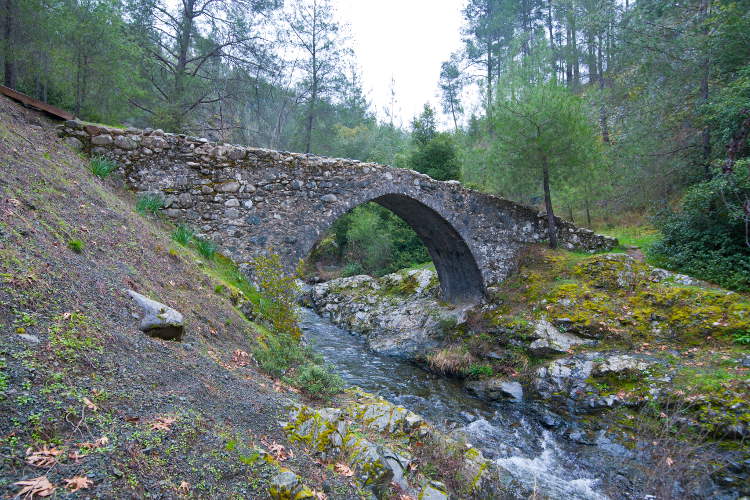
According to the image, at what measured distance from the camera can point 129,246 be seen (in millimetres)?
4688

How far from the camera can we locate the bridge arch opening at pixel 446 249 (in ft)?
36.3

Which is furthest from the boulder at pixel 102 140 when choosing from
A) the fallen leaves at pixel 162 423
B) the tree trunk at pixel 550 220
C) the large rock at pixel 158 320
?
the tree trunk at pixel 550 220

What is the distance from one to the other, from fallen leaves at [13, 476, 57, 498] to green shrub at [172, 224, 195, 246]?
541 cm

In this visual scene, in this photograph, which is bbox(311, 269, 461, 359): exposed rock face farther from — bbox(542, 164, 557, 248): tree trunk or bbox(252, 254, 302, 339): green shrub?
bbox(252, 254, 302, 339): green shrub

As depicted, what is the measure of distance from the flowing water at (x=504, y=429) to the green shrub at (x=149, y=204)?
3.67 metres

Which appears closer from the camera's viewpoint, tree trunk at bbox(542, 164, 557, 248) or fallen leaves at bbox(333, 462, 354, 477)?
fallen leaves at bbox(333, 462, 354, 477)

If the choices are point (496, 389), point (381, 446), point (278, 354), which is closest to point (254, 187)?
point (278, 354)

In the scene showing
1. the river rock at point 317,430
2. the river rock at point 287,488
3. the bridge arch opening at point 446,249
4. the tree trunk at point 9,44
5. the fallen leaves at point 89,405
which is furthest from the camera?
the bridge arch opening at point 446,249

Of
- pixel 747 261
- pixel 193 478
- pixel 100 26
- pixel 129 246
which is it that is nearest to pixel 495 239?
pixel 747 261

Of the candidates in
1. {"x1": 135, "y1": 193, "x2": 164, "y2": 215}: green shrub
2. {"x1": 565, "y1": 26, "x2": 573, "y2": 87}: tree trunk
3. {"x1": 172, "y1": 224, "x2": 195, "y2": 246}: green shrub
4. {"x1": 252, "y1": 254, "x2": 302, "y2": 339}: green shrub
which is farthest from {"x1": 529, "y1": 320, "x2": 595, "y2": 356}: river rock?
{"x1": 565, "y1": 26, "x2": 573, "y2": 87}: tree trunk

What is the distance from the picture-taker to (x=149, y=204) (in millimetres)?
6703

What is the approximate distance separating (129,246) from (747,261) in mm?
12331

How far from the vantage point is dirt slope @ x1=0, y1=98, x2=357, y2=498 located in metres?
1.91

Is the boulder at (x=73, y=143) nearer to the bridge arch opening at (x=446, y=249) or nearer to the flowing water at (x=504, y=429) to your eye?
the flowing water at (x=504, y=429)
